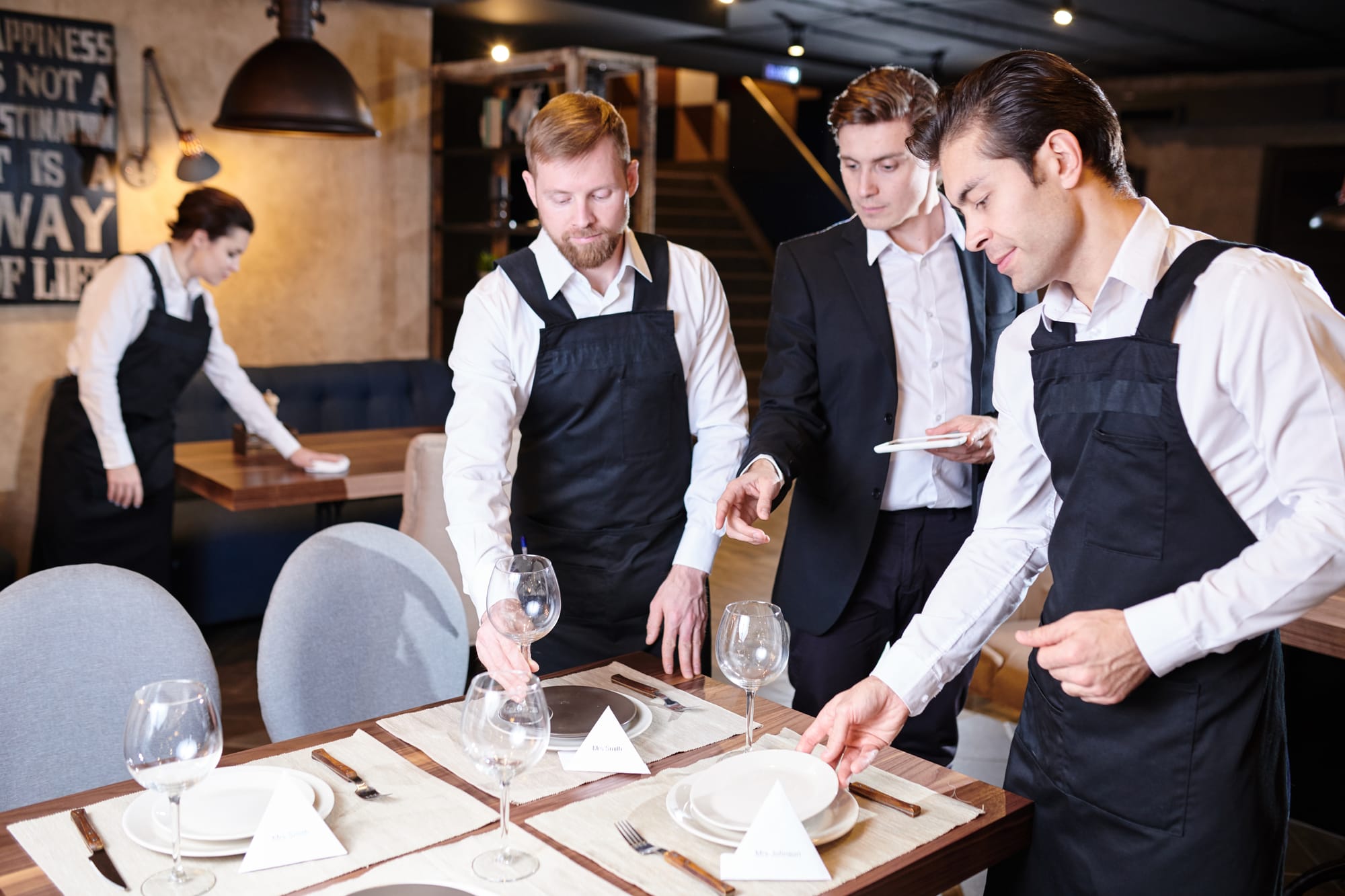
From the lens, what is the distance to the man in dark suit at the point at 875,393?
2.24 m

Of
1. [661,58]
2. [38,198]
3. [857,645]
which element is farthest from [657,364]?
[661,58]

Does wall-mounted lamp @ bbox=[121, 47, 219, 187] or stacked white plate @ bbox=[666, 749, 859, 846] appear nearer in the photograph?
stacked white plate @ bbox=[666, 749, 859, 846]

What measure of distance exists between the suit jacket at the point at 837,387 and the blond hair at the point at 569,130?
0.46 meters

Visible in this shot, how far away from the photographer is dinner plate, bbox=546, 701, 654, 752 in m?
1.56

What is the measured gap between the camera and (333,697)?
6.88 feet

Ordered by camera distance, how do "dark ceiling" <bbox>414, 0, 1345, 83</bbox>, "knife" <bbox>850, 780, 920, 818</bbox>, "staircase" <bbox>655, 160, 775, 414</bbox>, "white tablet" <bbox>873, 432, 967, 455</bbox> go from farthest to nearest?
"staircase" <bbox>655, 160, 775, 414</bbox> → "dark ceiling" <bbox>414, 0, 1345, 83</bbox> → "white tablet" <bbox>873, 432, 967, 455</bbox> → "knife" <bbox>850, 780, 920, 818</bbox>

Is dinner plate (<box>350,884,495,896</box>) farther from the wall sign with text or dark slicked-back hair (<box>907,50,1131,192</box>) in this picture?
the wall sign with text

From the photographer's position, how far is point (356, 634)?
2137mm

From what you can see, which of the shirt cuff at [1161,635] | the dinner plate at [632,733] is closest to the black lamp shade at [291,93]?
the dinner plate at [632,733]

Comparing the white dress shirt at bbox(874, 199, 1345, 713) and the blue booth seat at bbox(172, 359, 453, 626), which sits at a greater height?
the white dress shirt at bbox(874, 199, 1345, 713)

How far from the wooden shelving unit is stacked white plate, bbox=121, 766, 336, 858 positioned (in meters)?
5.03

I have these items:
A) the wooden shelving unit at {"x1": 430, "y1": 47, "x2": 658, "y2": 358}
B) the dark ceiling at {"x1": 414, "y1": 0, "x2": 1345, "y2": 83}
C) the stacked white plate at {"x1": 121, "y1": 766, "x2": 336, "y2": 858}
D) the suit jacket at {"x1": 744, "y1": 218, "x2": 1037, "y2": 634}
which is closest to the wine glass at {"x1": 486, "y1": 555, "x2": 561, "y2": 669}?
the stacked white plate at {"x1": 121, "y1": 766, "x2": 336, "y2": 858}

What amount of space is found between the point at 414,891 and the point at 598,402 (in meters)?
1.13

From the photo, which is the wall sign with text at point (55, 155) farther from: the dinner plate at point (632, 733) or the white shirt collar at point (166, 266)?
the dinner plate at point (632, 733)
